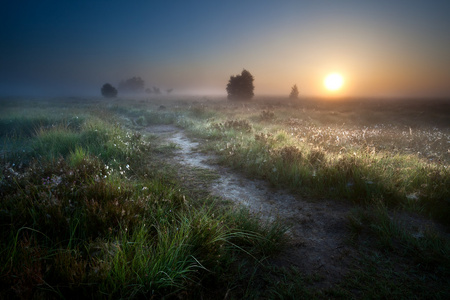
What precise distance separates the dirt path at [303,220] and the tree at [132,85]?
123m

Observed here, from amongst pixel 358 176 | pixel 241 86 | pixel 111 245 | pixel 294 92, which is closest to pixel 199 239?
pixel 111 245

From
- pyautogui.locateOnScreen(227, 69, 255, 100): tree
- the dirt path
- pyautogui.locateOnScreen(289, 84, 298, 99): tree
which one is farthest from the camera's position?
pyautogui.locateOnScreen(289, 84, 298, 99): tree

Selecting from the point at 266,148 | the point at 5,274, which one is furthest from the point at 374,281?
the point at 266,148

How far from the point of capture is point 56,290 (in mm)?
1639

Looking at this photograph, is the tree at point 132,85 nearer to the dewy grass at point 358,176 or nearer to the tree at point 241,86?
the tree at point 241,86

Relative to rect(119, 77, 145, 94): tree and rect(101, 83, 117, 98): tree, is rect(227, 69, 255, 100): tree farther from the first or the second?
rect(119, 77, 145, 94): tree

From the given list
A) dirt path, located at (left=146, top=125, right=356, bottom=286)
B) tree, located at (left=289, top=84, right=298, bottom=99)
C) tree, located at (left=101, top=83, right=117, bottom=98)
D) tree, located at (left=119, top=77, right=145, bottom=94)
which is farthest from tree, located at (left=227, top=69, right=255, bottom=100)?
tree, located at (left=119, top=77, right=145, bottom=94)

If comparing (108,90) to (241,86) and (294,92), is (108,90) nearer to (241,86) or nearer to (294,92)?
(241,86)

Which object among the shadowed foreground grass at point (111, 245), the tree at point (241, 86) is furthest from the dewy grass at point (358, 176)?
the tree at point (241, 86)

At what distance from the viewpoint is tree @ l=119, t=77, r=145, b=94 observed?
112688 millimetres

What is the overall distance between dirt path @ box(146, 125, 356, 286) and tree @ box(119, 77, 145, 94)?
123337mm

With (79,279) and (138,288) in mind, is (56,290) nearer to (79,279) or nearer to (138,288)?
(79,279)

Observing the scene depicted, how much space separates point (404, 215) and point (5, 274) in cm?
540

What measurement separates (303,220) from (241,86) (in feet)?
135
